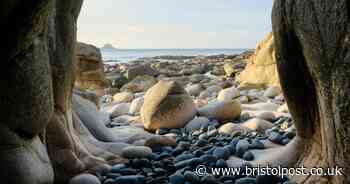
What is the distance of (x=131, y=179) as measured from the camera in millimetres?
3572

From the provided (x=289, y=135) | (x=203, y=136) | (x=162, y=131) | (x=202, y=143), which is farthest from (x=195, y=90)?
(x=289, y=135)

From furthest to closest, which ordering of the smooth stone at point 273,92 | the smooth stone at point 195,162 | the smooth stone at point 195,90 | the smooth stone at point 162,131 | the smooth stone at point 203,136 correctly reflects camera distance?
the smooth stone at point 195,90, the smooth stone at point 273,92, the smooth stone at point 162,131, the smooth stone at point 203,136, the smooth stone at point 195,162

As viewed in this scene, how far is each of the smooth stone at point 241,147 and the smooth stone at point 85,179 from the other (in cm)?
169

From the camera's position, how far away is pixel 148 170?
393 cm

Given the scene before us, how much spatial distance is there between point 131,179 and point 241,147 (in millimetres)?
1491

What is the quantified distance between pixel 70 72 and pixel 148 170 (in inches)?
51.8

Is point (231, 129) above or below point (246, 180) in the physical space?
below

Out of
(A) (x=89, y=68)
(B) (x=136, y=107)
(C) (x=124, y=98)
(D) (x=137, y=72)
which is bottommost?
(D) (x=137, y=72)

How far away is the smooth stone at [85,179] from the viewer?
345 centimetres

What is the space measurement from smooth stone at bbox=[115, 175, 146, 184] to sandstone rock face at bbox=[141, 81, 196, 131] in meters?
2.86

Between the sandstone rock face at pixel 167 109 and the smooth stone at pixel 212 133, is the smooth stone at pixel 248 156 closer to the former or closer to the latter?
the smooth stone at pixel 212 133

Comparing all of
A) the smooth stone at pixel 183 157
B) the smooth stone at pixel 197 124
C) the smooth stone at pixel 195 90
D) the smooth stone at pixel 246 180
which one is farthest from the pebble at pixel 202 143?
the smooth stone at pixel 195 90

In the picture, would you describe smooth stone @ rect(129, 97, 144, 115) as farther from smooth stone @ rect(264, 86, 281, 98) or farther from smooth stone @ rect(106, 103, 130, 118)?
smooth stone @ rect(264, 86, 281, 98)

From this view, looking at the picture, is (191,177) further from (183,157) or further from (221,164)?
(183,157)
